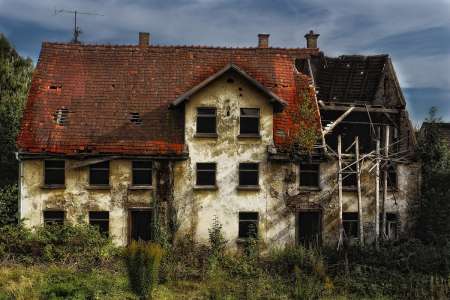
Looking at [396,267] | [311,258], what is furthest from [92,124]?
[396,267]

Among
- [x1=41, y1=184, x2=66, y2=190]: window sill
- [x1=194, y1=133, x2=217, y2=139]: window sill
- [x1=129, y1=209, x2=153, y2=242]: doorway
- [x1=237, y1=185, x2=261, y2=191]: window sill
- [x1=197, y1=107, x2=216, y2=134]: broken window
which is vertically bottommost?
[x1=129, y1=209, x2=153, y2=242]: doorway

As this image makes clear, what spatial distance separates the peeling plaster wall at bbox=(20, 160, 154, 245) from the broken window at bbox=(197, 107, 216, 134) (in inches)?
151

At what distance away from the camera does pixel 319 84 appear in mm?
29453

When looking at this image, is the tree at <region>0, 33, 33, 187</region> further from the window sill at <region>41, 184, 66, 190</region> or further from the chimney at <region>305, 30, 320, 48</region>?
the chimney at <region>305, 30, 320, 48</region>

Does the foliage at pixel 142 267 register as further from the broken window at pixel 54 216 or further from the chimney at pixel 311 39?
the chimney at pixel 311 39

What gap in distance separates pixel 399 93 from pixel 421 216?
6.44m

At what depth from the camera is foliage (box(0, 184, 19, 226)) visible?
23594 millimetres

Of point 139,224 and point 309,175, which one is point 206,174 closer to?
point 139,224

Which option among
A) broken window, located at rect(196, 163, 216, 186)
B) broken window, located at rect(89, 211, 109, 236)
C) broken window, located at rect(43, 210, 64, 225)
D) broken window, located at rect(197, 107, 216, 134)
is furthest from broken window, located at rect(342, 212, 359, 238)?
broken window, located at rect(43, 210, 64, 225)

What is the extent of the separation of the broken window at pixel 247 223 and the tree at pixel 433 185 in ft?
25.8

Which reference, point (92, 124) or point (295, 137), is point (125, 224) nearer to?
point (92, 124)

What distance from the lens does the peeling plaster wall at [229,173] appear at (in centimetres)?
2400

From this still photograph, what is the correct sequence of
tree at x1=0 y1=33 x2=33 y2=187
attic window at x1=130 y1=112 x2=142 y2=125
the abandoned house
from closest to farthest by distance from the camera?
1. the abandoned house
2. attic window at x1=130 y1=112 x2=142 y2=125
3. tree at x1=0 y1=33 x2=33 y2=187

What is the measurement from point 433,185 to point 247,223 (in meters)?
9.11
